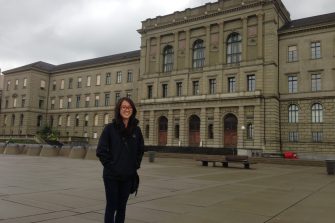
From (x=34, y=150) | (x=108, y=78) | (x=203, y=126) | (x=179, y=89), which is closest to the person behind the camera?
(x=34, y=150)

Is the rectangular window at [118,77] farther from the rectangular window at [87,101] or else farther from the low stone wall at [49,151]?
the low stone wall at [49,151]

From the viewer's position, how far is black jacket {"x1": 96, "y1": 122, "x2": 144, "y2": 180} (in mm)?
5641

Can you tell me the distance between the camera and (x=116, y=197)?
5734 mm

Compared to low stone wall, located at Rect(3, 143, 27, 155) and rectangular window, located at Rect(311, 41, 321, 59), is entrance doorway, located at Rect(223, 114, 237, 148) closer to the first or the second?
rectangular window, located at Rect(311, 41, 321, 59)

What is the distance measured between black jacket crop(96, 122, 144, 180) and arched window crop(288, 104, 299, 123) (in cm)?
5045

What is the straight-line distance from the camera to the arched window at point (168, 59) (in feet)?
213

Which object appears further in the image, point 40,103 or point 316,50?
point 40,103

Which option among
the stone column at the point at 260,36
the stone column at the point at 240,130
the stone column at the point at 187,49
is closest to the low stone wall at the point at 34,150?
the stone column at the point at 240,130

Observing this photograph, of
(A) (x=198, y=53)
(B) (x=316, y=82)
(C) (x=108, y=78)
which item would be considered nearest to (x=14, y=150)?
(A) (x=198, y=53)

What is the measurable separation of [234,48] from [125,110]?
54.1 metres

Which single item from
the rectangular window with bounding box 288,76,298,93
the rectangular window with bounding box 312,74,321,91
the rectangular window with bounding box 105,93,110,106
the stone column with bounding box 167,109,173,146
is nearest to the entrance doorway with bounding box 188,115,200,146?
the stone column with bounding box 167,109,173,146

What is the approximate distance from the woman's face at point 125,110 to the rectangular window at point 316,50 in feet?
170

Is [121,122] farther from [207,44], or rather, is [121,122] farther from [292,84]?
[207,44]

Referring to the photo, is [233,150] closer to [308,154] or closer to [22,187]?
[308,154]
